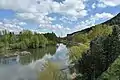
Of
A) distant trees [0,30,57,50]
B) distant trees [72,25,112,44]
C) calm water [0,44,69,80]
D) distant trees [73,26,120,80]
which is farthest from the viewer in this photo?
distant trees [0,30,57,50]

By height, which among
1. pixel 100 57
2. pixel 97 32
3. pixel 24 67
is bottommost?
pixel 24 67

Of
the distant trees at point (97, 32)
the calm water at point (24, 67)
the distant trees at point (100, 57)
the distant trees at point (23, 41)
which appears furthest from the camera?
the distant trees at point (23, 41)

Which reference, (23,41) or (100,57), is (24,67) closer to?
(100,57)

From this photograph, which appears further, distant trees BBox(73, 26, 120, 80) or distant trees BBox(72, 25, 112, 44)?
distant trees BBox(72, 25, 112, 44)

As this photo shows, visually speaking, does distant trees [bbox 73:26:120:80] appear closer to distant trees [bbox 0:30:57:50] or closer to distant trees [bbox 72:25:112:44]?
distant trees [bbox 72:25:112:44]

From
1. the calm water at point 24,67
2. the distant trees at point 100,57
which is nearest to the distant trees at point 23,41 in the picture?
the calm water at point 24,67

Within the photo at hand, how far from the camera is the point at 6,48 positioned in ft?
375

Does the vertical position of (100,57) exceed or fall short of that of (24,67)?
it exceeds it

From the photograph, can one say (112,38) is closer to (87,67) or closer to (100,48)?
(100,48)

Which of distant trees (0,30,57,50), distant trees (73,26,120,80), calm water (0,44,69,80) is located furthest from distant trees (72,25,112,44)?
distant trees (0,30,57,50)

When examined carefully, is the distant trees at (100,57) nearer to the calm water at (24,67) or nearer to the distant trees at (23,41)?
the calm water at (24,67)

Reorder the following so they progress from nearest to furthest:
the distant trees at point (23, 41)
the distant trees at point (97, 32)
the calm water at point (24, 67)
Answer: the calm water at point (24, 67)
the distant trees at point (97, 32)
the distant trees at point (23, 41)

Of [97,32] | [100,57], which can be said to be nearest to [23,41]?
[97,32]

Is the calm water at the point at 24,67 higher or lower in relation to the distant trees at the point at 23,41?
lower
